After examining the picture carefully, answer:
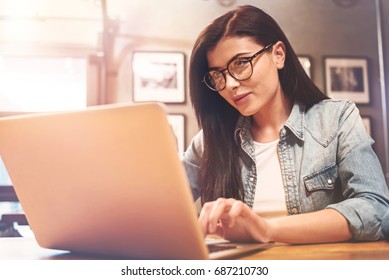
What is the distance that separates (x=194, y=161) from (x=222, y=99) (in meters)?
0.18

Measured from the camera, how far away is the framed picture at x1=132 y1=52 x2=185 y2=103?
134cm

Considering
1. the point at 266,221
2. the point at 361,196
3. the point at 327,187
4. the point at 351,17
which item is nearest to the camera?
the point at 266,221

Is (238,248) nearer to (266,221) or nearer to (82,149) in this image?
(266,221)

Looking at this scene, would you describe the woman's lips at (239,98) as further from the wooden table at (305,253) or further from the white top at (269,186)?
the wooden table at (305,253)

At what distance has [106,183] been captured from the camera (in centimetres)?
62

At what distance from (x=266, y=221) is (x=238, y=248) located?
8cm

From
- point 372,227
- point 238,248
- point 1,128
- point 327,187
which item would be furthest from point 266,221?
point 1,128

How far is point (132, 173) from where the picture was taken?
1.92ft

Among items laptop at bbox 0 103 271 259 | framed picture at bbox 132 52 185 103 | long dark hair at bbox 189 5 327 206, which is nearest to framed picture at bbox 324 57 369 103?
long dark hair at bbox 189 5 327 206

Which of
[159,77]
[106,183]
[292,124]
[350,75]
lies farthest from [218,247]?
[350,75]

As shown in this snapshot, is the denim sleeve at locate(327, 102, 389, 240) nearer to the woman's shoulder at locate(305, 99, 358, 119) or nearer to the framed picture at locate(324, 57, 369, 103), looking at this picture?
the woman's shoulder at locate(305, 99, 358, 119)

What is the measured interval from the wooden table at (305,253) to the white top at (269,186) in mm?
262

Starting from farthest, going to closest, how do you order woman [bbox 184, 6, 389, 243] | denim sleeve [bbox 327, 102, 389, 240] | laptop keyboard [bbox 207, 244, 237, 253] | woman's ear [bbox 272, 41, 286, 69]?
woman's ear [bbox 272, 41, 286, 69] → woman [bbox 184, 6, 389, 243] → denim sleeve [bbox 327, 102, 389, 240] → laptop keyboard [bbox 207, 244, 237, 253]

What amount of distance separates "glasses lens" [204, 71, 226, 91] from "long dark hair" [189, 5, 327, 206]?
19 millimetres
